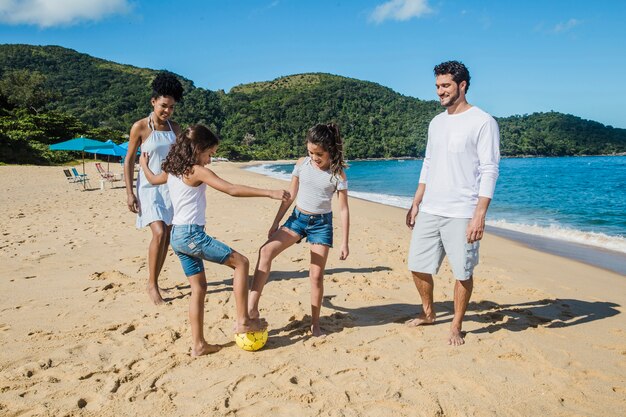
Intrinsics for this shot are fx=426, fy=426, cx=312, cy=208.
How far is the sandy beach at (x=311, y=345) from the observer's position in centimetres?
265

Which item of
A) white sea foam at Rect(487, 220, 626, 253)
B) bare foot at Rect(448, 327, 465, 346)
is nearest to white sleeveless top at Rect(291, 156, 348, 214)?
bare foot at Rect(448, 327, 465, 346)

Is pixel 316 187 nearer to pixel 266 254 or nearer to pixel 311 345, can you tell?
pixel 266 254

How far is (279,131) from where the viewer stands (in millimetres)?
111250

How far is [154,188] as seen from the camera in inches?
169

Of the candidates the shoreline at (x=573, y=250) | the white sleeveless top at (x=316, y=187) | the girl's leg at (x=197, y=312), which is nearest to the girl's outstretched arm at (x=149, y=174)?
the girl's leg at (x=197, y=312)

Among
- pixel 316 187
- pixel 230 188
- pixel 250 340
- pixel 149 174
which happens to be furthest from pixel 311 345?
pixel 149 174

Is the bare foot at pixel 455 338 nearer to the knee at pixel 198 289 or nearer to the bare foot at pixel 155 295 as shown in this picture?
the knee at pixel 198 289

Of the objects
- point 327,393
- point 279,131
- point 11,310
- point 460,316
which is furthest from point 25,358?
point 279,131

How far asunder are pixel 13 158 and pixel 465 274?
3616 cm

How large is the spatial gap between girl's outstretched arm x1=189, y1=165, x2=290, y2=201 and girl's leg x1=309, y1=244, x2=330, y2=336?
2.38ft

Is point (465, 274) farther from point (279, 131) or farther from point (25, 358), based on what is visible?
point (279, 131)

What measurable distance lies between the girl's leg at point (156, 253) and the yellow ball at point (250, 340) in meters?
1.48

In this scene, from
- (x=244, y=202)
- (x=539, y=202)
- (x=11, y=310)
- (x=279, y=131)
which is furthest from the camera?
(x=279, y=131)

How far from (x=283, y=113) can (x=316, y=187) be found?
11978cm
